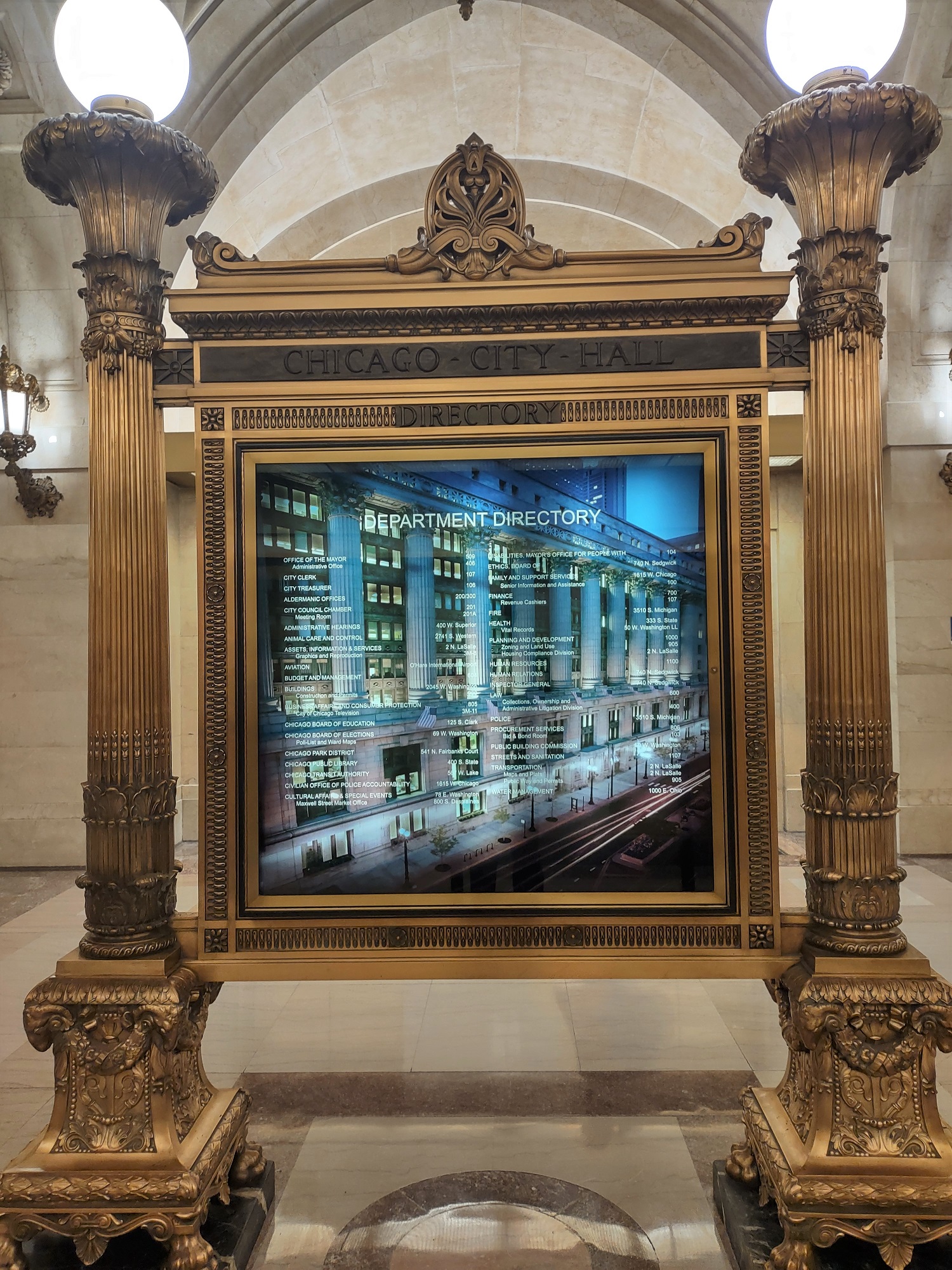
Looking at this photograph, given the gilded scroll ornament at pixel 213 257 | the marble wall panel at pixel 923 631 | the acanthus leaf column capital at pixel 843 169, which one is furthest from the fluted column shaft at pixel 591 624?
the marble wall panel at pixel 923 631

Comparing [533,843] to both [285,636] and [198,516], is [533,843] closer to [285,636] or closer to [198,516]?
[285,636]

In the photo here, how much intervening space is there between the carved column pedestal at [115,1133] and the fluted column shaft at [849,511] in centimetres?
207

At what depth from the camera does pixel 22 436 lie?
776 centimetres

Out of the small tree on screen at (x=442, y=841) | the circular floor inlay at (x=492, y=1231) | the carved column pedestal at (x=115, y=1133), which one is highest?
the small tree on screen at (x=442, y=841)

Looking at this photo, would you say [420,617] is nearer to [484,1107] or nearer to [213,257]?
[213,257]

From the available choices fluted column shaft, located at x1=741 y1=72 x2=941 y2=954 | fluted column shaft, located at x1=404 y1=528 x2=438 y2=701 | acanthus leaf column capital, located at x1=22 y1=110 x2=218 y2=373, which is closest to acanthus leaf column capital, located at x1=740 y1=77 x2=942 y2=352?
fluted column shaft, located at x1=741 y1=72 x2=941 y2=954

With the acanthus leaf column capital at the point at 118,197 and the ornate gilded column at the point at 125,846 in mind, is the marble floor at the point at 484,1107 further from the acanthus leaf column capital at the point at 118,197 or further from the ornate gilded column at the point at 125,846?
the acanthus leaf column capital at the point at 118,197

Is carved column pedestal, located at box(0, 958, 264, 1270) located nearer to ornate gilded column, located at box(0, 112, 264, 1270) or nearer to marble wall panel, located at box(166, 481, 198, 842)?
ornate gilded column, located at box(0, 112, 264, 1270)

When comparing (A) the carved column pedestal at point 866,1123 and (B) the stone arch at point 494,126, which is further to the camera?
(B) the stone arch at point 494,126

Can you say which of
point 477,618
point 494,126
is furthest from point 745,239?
point 494,126

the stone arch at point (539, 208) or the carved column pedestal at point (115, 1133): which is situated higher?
the stone arch at point (539, 208)

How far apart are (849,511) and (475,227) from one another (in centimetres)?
156

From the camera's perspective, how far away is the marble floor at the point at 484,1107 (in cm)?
259

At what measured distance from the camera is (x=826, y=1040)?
245cm
